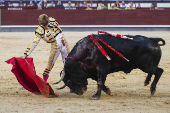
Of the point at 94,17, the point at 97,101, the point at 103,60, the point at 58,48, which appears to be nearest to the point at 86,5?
the point at 94,17

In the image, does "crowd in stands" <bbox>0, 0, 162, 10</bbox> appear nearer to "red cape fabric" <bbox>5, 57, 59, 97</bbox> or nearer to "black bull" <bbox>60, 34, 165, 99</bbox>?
"red cape fabric" <bbox>5, 57, 59, 97</bbox>

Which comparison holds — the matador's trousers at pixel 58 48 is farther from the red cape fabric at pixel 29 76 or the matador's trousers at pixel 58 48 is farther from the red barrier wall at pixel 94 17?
the red barrier wall at pixel 94 17

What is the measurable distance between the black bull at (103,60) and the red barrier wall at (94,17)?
444 inches

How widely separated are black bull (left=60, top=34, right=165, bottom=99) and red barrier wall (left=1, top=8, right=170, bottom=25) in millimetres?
11289

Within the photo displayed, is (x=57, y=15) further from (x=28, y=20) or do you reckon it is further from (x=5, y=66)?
(x=5, y=66)

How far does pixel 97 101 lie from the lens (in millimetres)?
4102

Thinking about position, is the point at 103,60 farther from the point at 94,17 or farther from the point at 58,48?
the point at 94,17

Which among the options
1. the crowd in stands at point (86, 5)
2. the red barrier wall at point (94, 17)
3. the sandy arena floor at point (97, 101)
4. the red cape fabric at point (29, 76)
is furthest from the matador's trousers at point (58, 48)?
the crowd in stands at point (86, 5)

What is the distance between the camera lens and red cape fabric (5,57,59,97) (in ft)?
14.4

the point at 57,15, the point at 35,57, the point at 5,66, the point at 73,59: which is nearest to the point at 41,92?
the point at 73,59

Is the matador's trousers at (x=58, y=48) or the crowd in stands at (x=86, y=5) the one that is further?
the crowd in stands at (x=86, y=5)

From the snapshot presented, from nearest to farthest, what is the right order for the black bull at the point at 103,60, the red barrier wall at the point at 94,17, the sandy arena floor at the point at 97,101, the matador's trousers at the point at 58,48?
the sandy arena floor at the point at 97,101 < the black bull at the point at 103,60 < the matador's trousers at the point at 58,48 < the red barrier wall at the point at 94,17

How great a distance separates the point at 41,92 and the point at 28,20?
1145 cm

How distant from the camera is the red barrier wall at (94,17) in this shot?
1548cm
